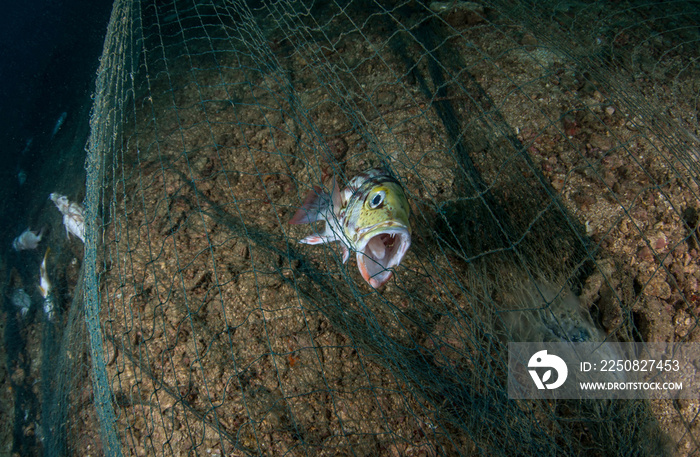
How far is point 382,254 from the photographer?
2385 mm

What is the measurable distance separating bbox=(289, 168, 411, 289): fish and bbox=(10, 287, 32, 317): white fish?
11.2ft

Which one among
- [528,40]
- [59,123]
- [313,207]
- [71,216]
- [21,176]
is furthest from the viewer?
[59,123]

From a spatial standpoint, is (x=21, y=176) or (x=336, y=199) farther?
(x=21, y=176)

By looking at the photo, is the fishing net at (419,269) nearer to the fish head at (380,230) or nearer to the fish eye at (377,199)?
the fish head at (380,230)

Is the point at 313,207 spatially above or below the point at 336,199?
below

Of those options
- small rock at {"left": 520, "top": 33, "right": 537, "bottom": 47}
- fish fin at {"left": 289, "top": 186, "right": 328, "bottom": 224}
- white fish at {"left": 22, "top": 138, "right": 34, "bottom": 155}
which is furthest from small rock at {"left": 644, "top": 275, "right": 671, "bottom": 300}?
white fish at {"left": 22, "top": 138, "right": 34, "bottom": 155}

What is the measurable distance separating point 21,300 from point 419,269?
4351mm

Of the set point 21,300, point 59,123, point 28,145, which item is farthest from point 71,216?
point 28,145

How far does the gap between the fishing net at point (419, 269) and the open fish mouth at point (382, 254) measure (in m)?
0.32

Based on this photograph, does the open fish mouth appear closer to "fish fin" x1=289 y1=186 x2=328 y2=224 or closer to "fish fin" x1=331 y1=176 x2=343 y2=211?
"fish fin" x1=331 y1=176 x2=343 y2=211

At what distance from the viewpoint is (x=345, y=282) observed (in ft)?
9.93

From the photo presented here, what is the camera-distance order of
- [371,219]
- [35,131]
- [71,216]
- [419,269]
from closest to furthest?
[371,219] < [419,269] < [71,216] < [35,131]

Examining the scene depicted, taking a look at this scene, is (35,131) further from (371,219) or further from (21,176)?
(371,219)

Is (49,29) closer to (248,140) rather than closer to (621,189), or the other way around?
(248,140)
